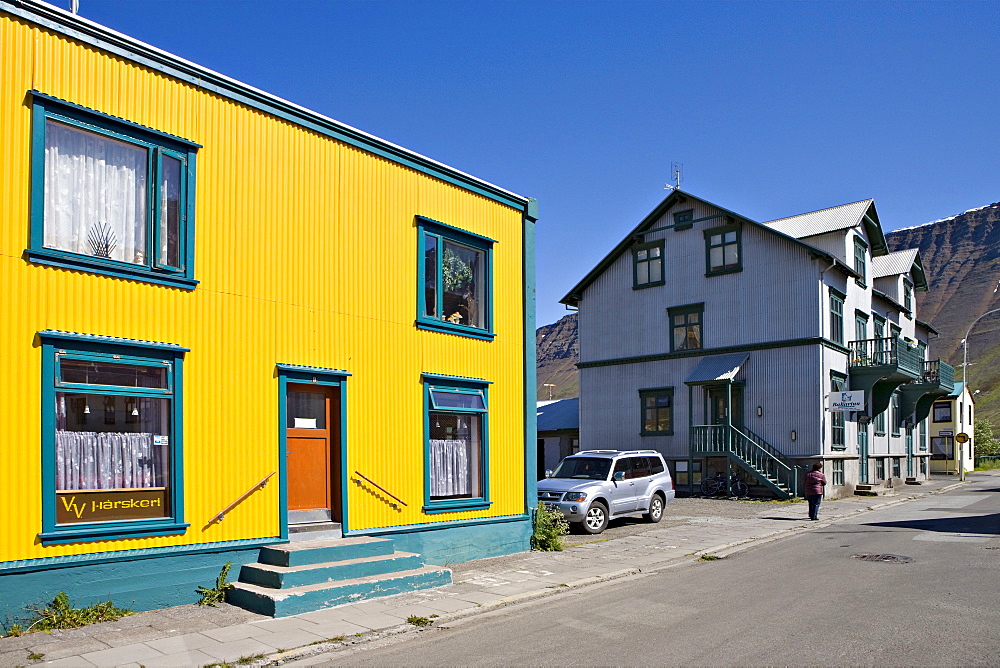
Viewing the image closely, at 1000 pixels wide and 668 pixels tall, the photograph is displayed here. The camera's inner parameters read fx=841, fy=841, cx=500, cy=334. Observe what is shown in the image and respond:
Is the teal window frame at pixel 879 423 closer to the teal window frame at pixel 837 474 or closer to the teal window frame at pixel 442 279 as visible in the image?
the teal window frame at pixel 837 474

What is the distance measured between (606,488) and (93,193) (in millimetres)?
12464

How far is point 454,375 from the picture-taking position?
14211 millimetres

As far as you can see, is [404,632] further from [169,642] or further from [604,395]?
[604,395]

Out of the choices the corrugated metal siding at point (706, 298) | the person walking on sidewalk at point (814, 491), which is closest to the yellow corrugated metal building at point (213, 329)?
the person walking on sidewalk at point (814, 491)

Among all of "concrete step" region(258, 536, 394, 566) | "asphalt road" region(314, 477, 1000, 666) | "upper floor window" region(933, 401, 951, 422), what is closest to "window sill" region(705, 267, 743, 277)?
"asphalt road" region(314, 477, 1000, 666)

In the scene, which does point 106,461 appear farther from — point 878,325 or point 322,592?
point 878,325

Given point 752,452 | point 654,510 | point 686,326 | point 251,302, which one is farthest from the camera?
point 686,326

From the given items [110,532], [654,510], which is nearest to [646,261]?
→ [654,510]

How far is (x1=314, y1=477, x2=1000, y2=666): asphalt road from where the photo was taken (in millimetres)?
7543

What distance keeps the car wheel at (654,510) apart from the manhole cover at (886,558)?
6416 mm

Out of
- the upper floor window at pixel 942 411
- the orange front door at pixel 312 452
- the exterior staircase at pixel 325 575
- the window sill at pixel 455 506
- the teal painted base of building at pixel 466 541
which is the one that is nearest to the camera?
the exterior staircase at pixel 325 575

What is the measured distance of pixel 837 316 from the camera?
31.4 m

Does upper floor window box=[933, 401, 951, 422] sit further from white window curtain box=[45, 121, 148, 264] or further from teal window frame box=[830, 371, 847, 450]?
white window curtain box=[45, 121, 148, 264]

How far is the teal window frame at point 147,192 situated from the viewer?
9.20 m
